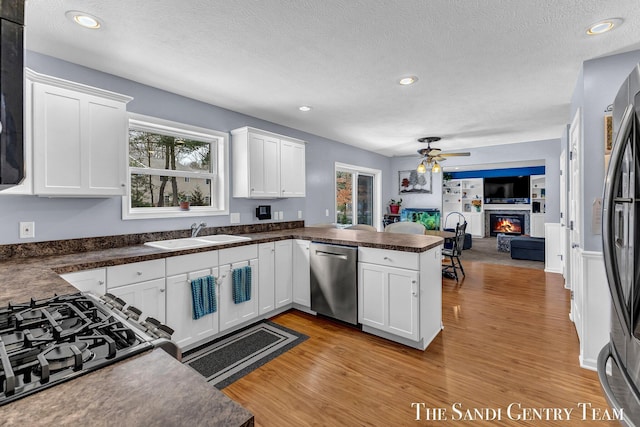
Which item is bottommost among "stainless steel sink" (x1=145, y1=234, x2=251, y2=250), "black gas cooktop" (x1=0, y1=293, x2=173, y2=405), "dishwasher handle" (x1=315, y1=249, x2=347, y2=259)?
"dishwasher handle" (x1=315, y1=249, x2=347, y2=259)

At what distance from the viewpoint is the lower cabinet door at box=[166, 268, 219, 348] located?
2.47m

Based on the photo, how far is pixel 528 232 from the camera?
9.36 meters

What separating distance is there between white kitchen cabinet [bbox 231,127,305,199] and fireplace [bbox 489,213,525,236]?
8.26m

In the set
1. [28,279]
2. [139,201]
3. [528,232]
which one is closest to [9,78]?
[28,279]

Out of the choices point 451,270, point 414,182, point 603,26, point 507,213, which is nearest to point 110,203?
point 603,26

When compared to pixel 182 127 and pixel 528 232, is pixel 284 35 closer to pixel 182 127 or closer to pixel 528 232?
pixel 182 127

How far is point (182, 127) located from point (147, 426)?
10.4ft

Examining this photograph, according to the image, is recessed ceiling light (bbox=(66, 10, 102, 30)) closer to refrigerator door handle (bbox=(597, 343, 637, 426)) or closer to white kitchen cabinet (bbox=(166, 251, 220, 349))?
white kitchen cabinet (bbox=(166, 251, 220, 349))

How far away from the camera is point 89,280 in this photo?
6.66ft

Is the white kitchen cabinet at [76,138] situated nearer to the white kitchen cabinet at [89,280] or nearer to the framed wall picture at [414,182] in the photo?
the white kitchen cabinet at [89,280]

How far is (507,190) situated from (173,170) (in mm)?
9732

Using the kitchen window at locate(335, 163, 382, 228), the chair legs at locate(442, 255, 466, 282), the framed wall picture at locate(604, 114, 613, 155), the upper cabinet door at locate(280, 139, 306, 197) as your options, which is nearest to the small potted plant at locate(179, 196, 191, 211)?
the upper cabinet door at locate(280, 139, 306, 197)

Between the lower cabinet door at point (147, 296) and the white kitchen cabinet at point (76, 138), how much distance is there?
76 cm

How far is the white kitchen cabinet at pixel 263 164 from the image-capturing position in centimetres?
356
